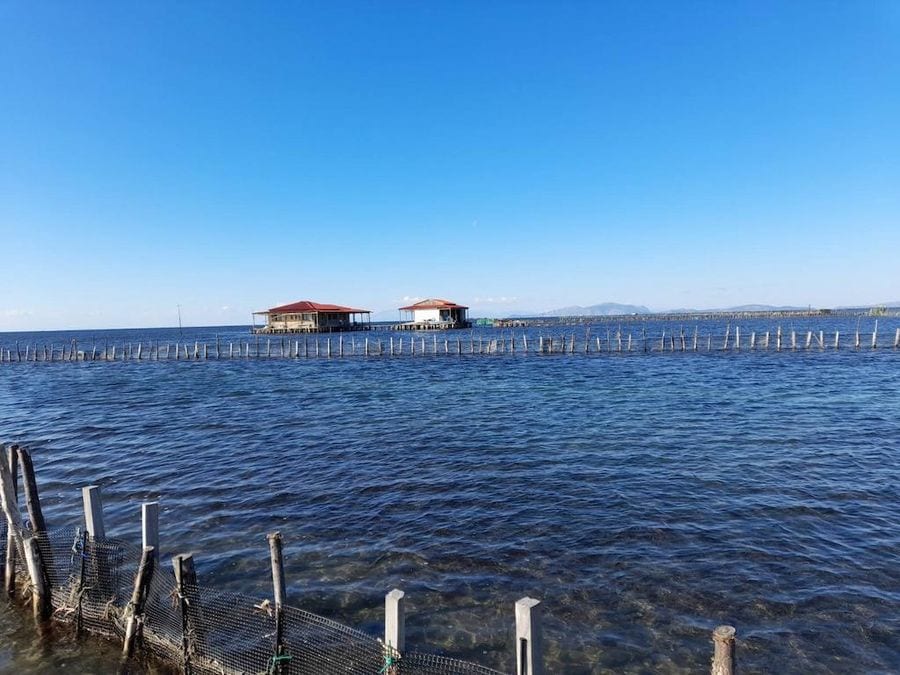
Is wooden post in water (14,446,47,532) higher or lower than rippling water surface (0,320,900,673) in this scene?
higher

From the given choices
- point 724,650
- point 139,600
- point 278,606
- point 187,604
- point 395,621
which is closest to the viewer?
point 724,650

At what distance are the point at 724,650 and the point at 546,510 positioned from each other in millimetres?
7374

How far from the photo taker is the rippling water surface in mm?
6961

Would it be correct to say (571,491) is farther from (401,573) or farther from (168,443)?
(168,443)

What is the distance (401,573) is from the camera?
8.52 metres

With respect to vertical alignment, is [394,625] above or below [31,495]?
below

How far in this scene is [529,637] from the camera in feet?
14.8

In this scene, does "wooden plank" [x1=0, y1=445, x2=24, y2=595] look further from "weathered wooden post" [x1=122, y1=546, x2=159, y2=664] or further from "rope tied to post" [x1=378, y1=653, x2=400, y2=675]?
"rope tied to post" [x1=378, y1=653, x2=400, y2=675]

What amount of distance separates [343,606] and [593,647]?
3.69 metres

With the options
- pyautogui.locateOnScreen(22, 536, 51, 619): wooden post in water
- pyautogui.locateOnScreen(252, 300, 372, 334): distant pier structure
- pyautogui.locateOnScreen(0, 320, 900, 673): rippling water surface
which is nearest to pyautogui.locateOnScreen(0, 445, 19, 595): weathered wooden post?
pyautogui.locateOnScreen(0, 320, 900, 673): rippling water surface

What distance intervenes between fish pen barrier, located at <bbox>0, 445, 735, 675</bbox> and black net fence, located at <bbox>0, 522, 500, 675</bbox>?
14 mm

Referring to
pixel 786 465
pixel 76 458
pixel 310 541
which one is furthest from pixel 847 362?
pixel 76 458

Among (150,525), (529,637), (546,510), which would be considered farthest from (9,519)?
(546,510)

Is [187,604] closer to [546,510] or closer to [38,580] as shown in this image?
[38,580]
